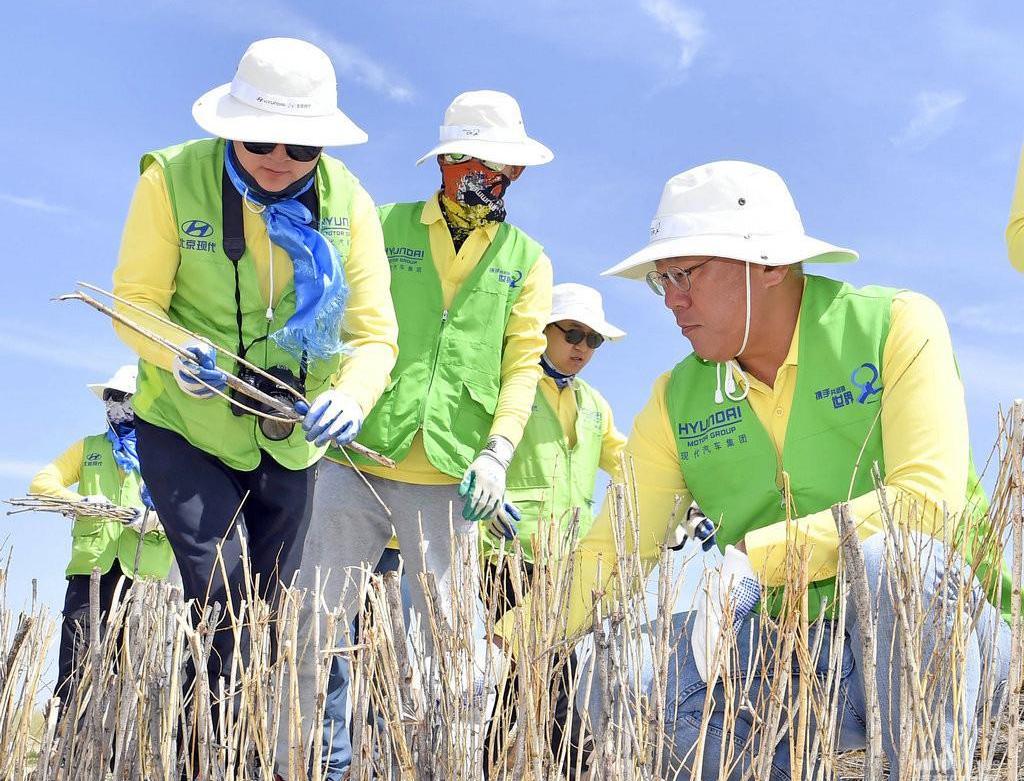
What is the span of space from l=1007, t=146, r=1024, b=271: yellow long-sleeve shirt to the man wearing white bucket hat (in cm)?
153

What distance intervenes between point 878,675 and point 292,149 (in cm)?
191

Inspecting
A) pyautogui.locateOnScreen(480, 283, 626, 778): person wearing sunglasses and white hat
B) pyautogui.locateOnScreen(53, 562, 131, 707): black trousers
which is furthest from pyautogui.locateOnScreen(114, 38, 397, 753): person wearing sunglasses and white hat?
pyautogui.locateOnScreen(53, 562, 131, 707): black trousers

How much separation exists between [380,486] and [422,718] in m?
1.49

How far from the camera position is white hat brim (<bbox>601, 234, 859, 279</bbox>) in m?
2.56

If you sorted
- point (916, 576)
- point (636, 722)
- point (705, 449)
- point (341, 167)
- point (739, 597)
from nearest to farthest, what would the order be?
point (916, 576) < point (636, 722) < point (739, 597) < point (705, 449) < point (341, 167)

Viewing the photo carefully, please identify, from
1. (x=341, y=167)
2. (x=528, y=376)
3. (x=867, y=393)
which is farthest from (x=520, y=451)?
(x=867, y=393)

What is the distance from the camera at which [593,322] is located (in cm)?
487

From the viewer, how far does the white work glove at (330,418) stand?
117 inches

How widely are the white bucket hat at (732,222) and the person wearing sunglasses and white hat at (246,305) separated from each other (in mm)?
851

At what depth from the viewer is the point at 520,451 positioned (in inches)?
181

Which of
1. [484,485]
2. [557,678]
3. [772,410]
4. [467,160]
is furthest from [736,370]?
[467,160]

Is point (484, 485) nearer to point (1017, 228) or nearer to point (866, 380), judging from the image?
point (866, 380)

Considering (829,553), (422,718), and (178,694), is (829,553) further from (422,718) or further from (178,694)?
(178,694)

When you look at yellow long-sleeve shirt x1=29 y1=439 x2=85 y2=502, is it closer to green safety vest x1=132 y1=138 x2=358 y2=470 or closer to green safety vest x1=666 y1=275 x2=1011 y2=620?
green safety vest x1=132 y1=138 x2=358 y2=470
